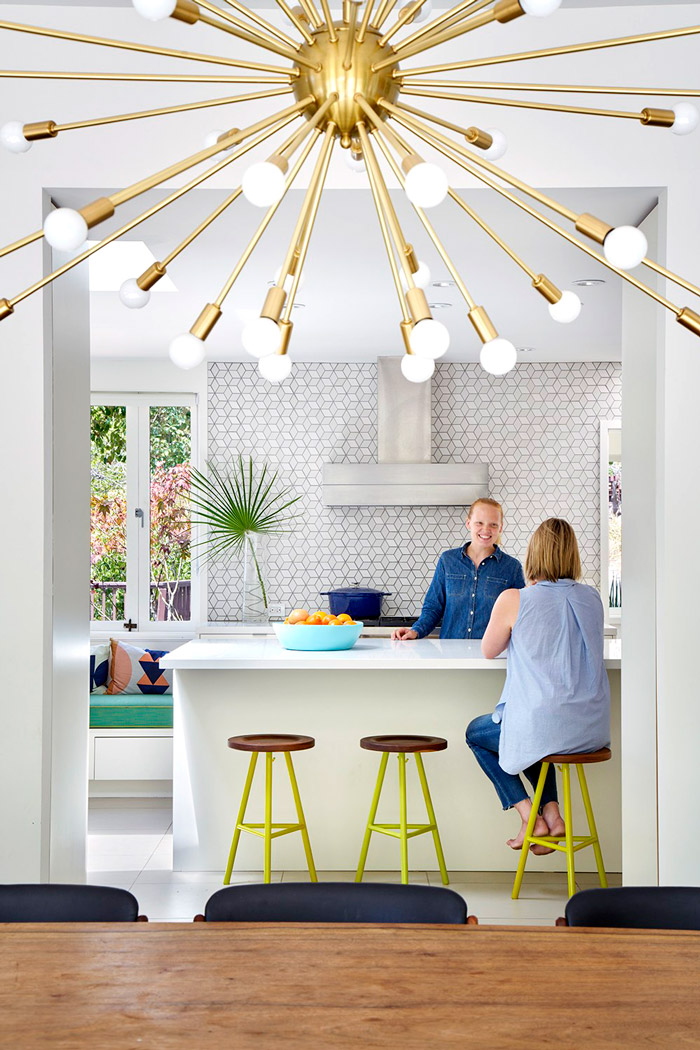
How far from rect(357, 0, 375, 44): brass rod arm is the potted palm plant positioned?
561 centimetres

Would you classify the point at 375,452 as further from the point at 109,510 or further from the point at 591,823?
the point at 591,823

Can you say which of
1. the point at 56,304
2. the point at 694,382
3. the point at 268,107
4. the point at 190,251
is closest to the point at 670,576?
the point at 694,382

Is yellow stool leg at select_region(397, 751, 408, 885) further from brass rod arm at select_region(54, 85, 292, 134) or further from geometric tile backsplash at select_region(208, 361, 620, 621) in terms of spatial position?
geometric tile backsplash at select_region(208, 361, 620, 621)

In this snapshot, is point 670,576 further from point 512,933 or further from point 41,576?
point 41,576

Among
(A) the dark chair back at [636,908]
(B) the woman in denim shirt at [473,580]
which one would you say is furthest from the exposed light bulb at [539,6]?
(B) the woman in denim shirt at [473,580]

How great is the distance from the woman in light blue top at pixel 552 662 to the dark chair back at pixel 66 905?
7.25 ft

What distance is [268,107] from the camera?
Result: 3049 mm

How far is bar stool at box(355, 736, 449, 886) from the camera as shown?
3961 millimetres

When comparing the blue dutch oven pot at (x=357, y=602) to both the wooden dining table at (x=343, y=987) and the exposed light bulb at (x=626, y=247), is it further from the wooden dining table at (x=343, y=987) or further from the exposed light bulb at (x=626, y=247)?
the exposed light bulb at (x=626, y=247)

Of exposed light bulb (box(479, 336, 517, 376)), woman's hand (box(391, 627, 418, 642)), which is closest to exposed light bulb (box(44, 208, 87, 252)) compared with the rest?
exposed light bulb (box(479, 336, 517, 376))

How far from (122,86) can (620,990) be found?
2707 mm

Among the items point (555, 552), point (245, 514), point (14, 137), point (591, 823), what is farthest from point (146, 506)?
point (14, 137)

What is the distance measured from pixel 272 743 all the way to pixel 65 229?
302 cm

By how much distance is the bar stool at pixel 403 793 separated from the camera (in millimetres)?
3961
